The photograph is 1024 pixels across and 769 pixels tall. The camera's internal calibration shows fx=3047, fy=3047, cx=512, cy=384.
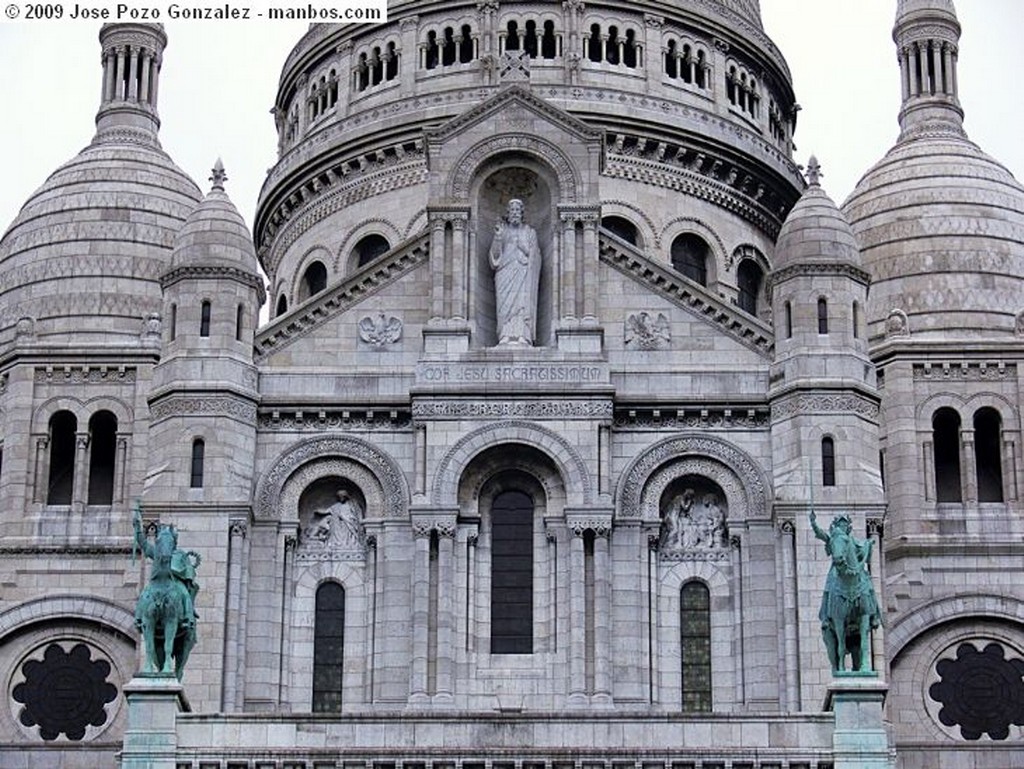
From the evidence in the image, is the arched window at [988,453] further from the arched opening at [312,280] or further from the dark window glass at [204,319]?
the dark window glass at [204,319]

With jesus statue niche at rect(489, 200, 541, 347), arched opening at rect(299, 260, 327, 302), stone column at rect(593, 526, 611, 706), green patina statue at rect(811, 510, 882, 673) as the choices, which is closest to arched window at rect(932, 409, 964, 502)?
jesus statue niche at rect(489, 200, 541, 347)

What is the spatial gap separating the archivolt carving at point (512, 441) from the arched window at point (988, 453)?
40.6ft

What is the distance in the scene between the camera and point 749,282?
77.2 metres

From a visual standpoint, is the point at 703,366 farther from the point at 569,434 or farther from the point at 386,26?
the point at 386,26

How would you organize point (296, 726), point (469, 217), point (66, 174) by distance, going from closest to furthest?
1. point (296, 726)
2. point (469, 217)
3. point (66, 174)

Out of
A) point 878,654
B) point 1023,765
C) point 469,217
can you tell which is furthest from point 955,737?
point 469,217

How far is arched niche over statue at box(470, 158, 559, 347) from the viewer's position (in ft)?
205

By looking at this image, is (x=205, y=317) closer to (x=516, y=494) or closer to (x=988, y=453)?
(x=516, y=494)

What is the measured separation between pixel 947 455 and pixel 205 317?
59.5 ft

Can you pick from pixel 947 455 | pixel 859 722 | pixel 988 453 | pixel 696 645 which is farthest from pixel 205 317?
pixel 988 453

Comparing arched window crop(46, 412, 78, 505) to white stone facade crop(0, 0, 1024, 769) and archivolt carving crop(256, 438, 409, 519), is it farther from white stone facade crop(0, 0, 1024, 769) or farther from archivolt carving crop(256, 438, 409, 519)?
archivolt carving crop(256, 438, 409, 519)

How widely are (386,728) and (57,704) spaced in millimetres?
13795

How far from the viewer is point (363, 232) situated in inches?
2990

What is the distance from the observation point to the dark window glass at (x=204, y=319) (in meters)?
61.2
